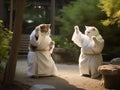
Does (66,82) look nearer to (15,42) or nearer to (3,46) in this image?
(15,42)

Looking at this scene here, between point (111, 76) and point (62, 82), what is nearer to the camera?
point (111, 76)

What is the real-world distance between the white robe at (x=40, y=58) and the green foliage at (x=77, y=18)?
14.4 ft

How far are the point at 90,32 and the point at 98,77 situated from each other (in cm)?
133

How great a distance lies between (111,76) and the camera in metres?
8.84

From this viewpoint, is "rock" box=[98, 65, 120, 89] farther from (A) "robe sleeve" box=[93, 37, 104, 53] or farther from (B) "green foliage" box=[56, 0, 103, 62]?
(B) "green foliage" box=[56, 0, 103, 62]

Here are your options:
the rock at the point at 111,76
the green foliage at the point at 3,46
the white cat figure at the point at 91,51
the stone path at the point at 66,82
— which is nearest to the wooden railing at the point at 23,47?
the green foliage at the point at 3,46

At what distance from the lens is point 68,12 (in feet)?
51.2

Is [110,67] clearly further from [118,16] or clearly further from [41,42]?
[41,42]

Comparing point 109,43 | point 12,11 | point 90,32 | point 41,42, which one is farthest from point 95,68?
point 12,11

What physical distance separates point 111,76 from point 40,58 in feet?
8.06

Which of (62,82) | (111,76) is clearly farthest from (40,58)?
(111,76)

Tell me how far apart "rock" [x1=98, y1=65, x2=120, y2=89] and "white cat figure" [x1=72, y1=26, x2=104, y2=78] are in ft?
4.81

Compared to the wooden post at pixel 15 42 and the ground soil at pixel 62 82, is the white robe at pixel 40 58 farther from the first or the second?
the wooden post at pixel 15 42

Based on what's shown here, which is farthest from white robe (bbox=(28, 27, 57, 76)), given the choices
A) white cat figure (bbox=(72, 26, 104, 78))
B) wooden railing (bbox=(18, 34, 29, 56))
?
wooden railing (bbox=(18, 34, 29, 56))
